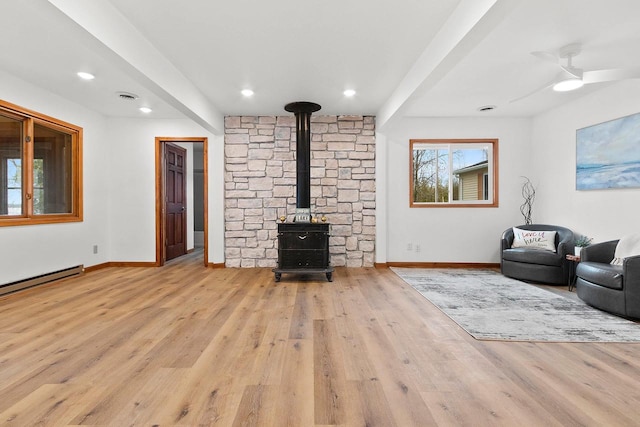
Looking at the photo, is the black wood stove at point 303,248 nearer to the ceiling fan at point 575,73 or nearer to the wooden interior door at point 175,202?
the wooden interior door at point 175,202

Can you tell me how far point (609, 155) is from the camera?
Answer: 398 cm

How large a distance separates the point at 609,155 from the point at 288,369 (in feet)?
14.5

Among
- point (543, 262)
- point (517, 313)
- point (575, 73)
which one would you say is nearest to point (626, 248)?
point (543, 262)

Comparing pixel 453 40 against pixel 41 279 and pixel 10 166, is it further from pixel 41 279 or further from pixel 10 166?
pixel 41 279

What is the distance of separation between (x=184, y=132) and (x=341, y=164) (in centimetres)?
260

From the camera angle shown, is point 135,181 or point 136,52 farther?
point 135,181

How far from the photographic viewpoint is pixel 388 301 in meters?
3.48

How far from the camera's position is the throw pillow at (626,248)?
3295mm

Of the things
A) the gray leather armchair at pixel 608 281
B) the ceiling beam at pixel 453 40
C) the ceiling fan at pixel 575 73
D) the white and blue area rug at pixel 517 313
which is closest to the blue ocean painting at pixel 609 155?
the gray leather armchair at pixel 608 281

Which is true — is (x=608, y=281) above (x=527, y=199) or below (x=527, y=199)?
below

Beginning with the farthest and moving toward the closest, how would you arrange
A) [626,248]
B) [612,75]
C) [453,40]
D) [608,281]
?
[626,248] < [608,281] < [612,75] < [453,40]

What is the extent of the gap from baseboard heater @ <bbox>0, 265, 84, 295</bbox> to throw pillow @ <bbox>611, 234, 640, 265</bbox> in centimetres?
630

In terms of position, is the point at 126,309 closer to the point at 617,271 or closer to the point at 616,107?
the point at 617,271

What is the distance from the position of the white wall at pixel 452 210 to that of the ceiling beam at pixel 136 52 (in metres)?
2.98
